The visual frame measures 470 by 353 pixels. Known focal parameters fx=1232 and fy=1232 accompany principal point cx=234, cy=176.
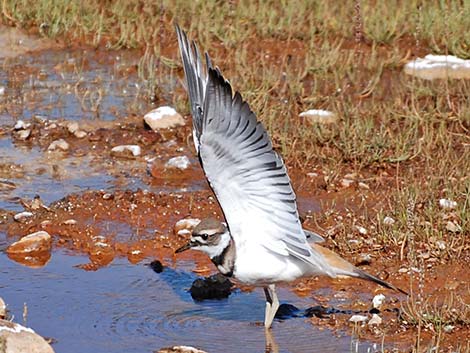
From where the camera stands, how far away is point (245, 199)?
23.3 ft

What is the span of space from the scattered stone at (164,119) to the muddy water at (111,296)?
494mm

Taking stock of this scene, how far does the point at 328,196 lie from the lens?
31.9 feet

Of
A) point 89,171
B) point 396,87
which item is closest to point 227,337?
point 89,171

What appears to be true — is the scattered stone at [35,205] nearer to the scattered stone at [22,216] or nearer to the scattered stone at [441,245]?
the scattered stone at [22,216]

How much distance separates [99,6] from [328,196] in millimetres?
5102

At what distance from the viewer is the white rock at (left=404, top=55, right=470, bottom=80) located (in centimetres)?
1194

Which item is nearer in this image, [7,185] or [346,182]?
[346,182]

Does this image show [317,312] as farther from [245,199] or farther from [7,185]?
[7,185]

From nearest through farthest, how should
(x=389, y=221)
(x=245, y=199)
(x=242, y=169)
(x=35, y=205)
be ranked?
(x=242, y=169), (x=245, y=199), (x=389, y=221), (x=35, y=205)

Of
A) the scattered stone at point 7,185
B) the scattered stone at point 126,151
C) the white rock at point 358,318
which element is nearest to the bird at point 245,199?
the white rock at point 358,318

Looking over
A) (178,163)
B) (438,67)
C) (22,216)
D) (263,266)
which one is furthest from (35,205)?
(438,67)

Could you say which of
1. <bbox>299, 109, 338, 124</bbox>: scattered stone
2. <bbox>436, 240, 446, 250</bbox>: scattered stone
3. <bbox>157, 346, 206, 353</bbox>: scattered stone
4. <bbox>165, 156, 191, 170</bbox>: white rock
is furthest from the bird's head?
<bbox>299, 109, 338, 124</bbox>: scattered stone

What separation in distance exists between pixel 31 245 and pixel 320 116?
3309 millimetres

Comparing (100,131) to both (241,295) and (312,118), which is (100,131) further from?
(241,295)
